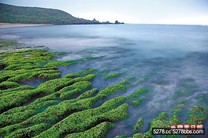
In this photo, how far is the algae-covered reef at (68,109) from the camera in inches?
484

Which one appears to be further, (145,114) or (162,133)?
(145,114)

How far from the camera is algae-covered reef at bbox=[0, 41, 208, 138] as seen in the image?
12.3m

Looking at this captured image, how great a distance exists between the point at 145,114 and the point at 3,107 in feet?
33.2

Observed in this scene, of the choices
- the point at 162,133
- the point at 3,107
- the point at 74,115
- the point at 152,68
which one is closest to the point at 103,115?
the point at 74,115

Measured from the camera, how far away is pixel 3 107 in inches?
586

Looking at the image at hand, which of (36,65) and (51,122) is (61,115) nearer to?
(51,122)

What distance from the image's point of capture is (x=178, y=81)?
2194 centimetres

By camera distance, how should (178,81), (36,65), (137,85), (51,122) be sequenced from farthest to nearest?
(36,65), (178,81), (137,85), (51,122)

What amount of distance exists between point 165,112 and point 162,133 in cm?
293

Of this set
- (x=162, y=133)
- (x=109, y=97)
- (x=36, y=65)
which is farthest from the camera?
(x=36, y=65)

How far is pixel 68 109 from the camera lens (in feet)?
48.4

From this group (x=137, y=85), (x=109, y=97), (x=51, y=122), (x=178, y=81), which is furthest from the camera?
(x=178, y=81)

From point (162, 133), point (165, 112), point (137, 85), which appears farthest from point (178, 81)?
point (162, 133)

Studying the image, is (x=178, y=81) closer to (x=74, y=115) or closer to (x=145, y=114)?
(x=145, y=114)
